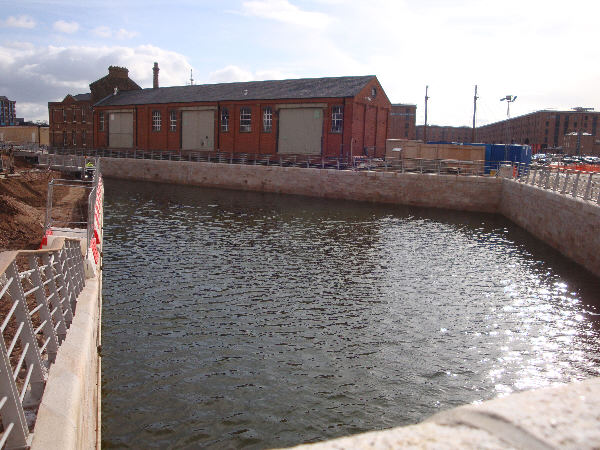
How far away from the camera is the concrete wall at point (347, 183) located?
32312 mm

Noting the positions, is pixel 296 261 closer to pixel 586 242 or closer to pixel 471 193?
pixel 586 242

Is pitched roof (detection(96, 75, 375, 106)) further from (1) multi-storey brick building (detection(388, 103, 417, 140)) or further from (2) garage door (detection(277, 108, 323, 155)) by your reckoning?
(1) multi-storey brick building (detection(388, 103, 417, 140))

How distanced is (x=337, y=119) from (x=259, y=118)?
8366mm

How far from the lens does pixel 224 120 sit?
161ft

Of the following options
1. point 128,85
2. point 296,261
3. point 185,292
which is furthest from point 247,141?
point 185,292

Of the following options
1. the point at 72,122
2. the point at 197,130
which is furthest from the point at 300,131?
the point at 72,122

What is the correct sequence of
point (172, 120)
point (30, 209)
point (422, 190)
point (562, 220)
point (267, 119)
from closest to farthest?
point (562, 220), point (30, 209), point (422, 190), point (267, 119), point (172, 120)

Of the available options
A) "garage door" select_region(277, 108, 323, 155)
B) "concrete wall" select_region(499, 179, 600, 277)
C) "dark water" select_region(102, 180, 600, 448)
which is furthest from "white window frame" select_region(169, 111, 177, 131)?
"concrete wall" select_region(499, 179, 600, 277)

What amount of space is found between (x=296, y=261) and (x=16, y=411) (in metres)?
13.7

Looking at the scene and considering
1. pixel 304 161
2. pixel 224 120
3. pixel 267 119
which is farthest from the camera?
pixel 224 120

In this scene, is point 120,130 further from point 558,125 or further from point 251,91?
point 558,125

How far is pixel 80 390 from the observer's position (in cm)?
472

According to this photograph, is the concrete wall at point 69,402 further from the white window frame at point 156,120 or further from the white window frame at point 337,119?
the white window frame at point 156,120

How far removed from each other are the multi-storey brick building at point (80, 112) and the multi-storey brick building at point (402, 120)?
74.7 metres
